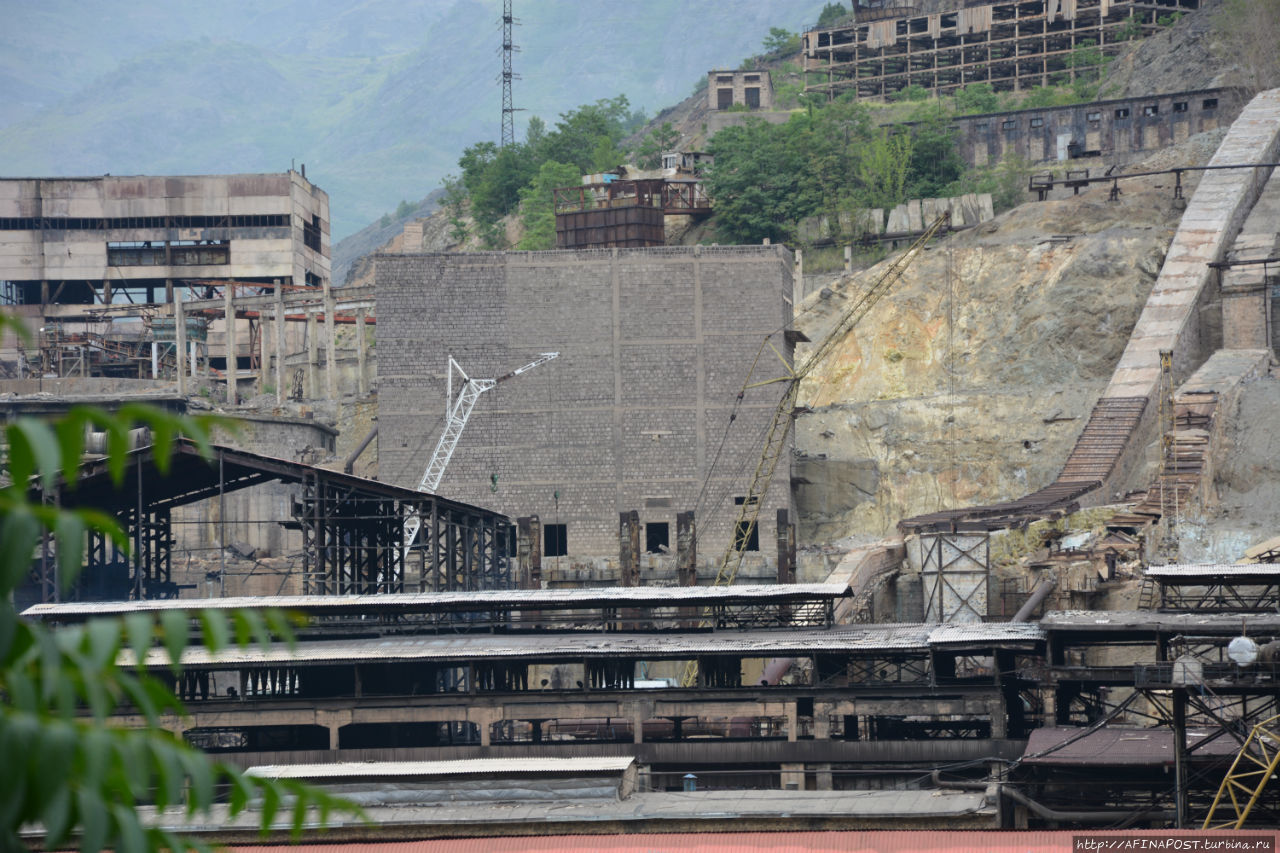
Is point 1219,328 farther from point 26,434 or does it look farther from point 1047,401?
point 26,434

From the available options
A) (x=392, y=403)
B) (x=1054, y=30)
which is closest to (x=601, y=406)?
(x=392, y=403)

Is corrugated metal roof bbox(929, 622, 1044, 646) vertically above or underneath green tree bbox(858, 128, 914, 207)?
underneath

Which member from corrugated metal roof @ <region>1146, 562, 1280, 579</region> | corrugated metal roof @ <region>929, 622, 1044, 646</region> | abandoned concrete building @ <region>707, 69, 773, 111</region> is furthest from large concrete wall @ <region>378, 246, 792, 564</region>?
abandoned concrete building @ <region>707, 69, 773, 111</region>

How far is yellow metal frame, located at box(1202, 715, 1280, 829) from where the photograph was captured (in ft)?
111

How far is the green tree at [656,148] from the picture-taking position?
120250 mm

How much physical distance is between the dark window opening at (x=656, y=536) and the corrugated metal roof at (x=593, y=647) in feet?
80.6

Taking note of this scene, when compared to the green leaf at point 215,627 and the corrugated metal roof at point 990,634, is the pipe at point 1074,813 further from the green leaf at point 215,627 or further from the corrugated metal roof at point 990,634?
the green leaf at point 215,627

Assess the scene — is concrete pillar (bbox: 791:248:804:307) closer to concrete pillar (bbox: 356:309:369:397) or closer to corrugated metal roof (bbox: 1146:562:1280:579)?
concrete pillar (bbox: 356:309:369:397)

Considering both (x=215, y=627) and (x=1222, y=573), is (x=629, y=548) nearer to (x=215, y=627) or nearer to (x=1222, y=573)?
(x=1222, y=573)

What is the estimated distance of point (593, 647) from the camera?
168 ft

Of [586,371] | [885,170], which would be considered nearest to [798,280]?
[885,170]

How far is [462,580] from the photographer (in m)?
69.6

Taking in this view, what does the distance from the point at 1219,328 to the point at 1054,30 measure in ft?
154

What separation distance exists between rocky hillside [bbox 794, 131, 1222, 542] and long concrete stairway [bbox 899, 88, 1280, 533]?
318 centimetres
